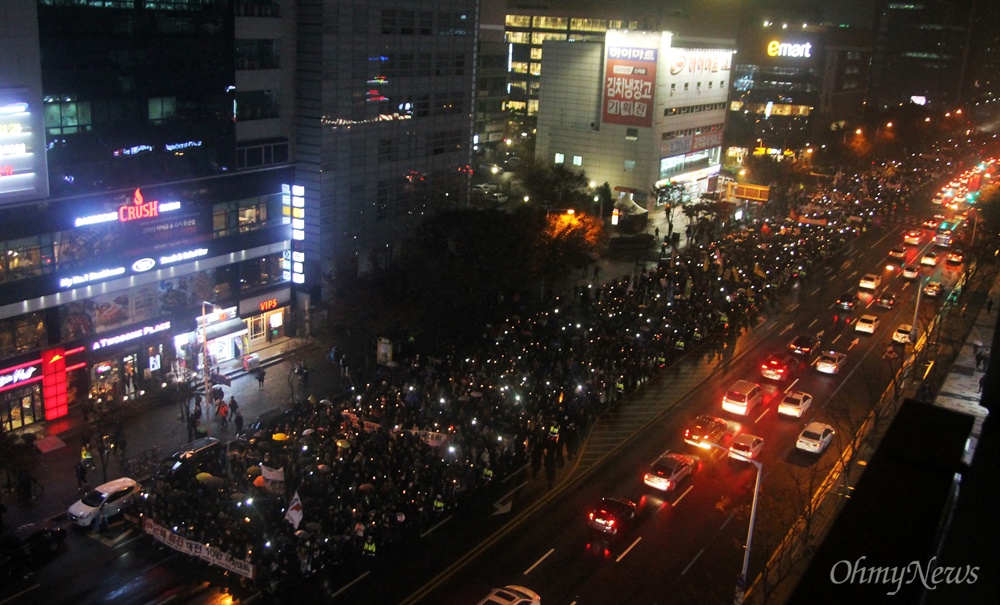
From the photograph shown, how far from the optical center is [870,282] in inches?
2431

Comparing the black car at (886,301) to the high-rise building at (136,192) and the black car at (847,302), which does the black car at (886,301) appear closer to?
the black car at (847,302)

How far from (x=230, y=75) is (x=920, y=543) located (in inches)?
1739

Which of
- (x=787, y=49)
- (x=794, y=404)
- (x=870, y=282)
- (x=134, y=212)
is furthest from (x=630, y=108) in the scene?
(x=134, y=212)

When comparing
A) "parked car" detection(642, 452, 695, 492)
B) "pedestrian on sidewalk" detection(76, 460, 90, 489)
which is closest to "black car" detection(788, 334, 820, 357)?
"parked car" detection(642, 452, 695, 492)

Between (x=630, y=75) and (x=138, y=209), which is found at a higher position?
(x=630, y=75)

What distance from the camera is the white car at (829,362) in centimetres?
4566

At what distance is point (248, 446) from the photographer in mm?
31406

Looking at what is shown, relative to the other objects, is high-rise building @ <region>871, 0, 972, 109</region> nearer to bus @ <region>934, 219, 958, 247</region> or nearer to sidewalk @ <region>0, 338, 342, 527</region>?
bus @ <region>934, 219, 958, 247</region>

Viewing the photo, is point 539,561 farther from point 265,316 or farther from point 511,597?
point 265,316

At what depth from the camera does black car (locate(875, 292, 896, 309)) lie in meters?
57.8

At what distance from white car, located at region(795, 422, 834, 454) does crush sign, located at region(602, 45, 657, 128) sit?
50128mm

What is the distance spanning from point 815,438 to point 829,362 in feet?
Result: 36.1

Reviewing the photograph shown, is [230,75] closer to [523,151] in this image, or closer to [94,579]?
[94,579]

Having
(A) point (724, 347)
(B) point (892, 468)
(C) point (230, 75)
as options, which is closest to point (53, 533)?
(C) point (230, 75)
